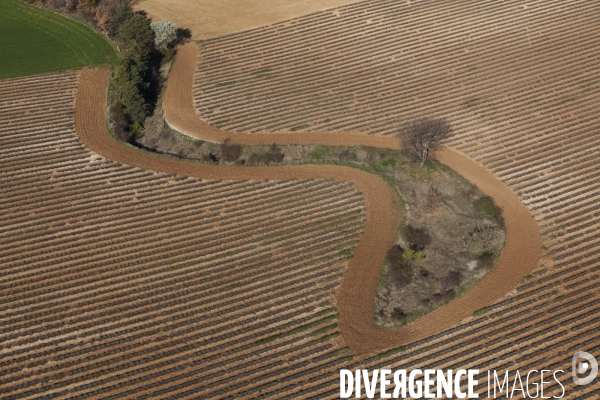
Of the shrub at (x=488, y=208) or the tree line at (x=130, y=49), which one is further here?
the tree line at (x=130, y=49)

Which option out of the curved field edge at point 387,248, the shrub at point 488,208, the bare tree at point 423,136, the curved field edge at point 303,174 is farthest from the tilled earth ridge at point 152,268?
the shrub at point 488,208

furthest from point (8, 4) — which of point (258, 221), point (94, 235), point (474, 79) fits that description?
point (474, 79)

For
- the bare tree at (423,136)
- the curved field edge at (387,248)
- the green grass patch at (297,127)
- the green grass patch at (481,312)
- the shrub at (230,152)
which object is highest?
the green grass patch at (297,127)

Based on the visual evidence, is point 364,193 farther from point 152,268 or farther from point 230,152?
point 152,268

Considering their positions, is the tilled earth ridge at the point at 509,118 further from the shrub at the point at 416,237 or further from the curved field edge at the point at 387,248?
the shrub at the point at 416,237

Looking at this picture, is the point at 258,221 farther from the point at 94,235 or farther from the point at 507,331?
the point at 507,331

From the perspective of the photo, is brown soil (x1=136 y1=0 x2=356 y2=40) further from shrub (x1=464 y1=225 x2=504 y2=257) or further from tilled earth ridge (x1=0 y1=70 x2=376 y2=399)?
shrub (x1=464 y1=225 x2=504 y2=257)
